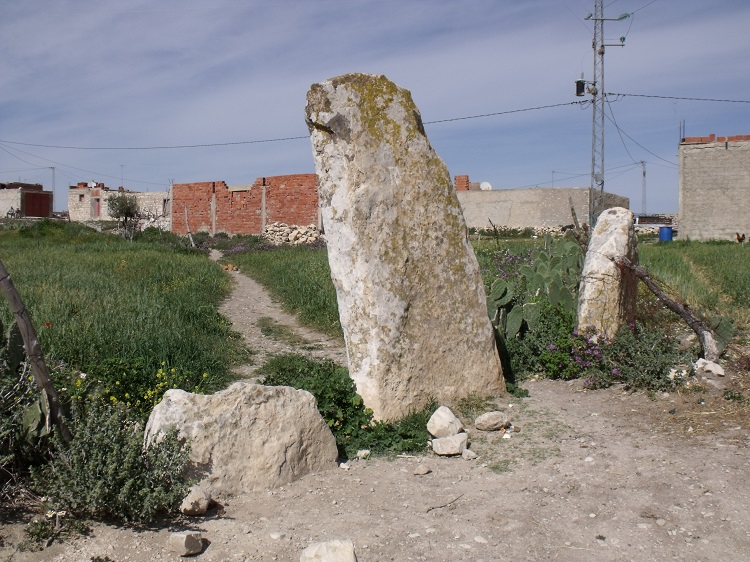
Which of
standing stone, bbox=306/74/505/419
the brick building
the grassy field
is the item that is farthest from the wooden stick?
the brick building

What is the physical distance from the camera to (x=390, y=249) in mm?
5723

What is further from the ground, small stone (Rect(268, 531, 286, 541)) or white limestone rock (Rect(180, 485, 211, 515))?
white limestone rock (Rect(180, 485, 211, 515))

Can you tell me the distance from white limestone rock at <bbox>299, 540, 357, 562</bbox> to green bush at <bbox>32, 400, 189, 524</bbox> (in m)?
0.98

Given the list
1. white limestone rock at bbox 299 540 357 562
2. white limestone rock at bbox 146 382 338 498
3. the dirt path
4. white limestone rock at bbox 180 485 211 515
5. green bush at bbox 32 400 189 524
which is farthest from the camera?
the dirt path

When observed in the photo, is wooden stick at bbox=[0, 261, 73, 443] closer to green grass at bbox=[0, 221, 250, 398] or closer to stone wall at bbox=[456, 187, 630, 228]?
green grass at bbox=[0, 221, 250, 398]

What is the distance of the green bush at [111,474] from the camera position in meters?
3.70

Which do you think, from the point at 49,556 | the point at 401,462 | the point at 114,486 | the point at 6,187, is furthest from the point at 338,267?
the point at 6,187

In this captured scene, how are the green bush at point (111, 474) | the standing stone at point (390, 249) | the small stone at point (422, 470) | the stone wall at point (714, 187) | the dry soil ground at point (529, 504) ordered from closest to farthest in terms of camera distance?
the dry soil ground at point (529, 504) < the green bush at point (111, 474) < the small stone at point (422, 470) < the standing stone at point (390, 249) < the stone wall at point (714, 187)

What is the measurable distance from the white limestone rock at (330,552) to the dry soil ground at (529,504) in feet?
0.95

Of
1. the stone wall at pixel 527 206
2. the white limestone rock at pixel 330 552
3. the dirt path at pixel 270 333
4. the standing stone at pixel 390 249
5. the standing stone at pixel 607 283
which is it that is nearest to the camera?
the white limestone rock at pixel 330 552

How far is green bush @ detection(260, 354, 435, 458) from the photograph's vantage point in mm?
5242

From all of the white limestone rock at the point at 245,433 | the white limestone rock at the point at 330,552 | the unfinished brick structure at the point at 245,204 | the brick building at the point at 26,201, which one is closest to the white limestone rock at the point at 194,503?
the white limestone rock at the point at 245,433

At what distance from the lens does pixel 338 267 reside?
5.80m

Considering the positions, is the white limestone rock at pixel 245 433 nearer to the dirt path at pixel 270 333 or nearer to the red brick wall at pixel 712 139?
the dirt path at pixel 270 333
